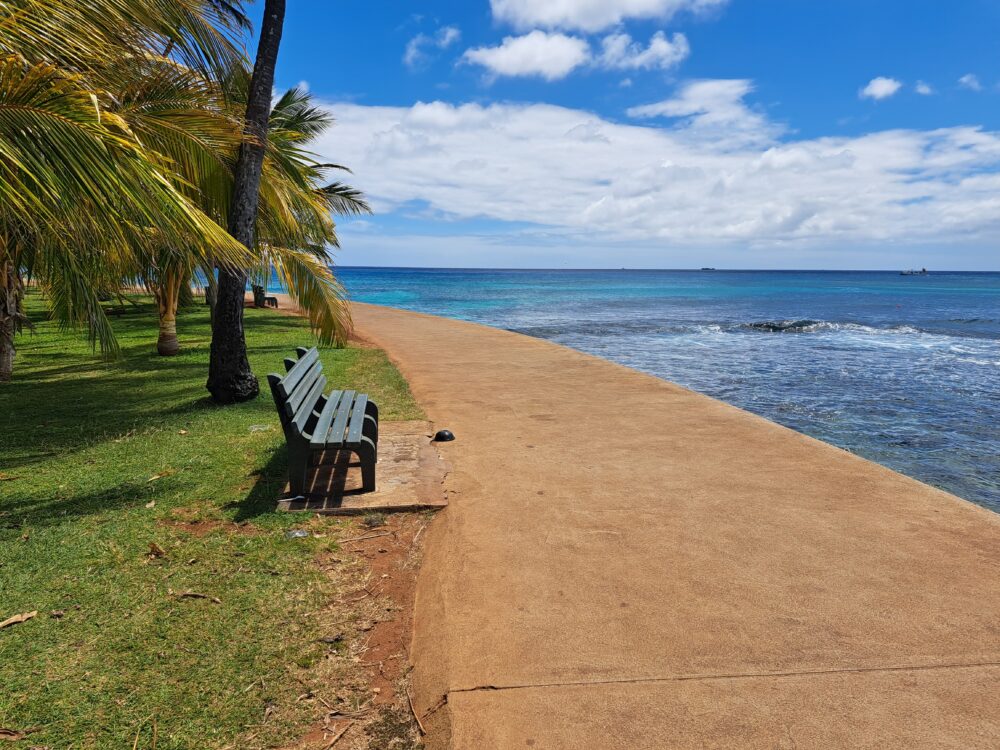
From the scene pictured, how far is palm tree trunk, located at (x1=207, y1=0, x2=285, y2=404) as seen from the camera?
7.47 meters

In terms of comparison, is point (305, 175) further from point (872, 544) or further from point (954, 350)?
point (954, 350)

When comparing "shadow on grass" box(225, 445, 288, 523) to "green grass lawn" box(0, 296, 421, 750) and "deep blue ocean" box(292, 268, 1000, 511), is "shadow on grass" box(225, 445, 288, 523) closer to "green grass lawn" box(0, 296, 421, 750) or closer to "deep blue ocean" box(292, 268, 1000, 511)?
"green grass lawn" box(0, 296, 421, 750)

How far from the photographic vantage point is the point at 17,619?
302 centimetres

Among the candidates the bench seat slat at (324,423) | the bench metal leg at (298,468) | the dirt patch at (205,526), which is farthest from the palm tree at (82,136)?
the dirt patch at (205,526)

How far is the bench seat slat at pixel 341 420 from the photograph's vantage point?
14.4 feet

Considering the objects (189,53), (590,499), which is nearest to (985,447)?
(590,499)

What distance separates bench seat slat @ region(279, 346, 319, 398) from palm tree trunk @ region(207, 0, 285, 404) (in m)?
1.57

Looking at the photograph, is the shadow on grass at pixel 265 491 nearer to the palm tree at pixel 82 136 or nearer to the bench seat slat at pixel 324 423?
the bench seat slat at pixel 324 423

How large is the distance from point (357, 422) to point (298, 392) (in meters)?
0.55

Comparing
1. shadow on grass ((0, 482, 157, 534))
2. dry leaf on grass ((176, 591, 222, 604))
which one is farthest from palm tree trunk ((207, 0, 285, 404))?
dry leaf on grass ((176, 591, 222, 604))

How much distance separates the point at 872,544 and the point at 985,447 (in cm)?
550

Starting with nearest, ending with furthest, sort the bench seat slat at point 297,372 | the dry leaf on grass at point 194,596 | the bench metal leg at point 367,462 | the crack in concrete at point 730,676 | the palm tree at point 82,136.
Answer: the crack in concrete at point 730,676 < the dry leaf on grass at point 194,596 < the palm tree at point 82,136 < the bench metal leg at point 367,462 < the bench seat slat at point 297,372

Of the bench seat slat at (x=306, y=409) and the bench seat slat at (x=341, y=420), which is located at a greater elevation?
the bench seat slat at (x=306, y=409)

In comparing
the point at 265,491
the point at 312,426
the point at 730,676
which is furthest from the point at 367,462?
the point at 730,676
